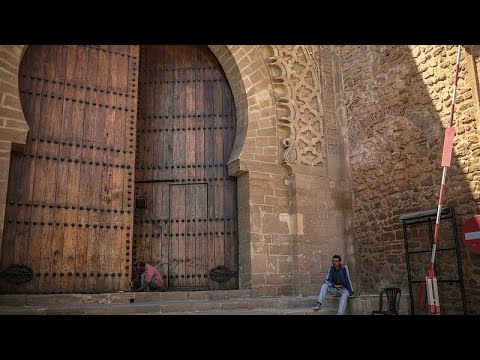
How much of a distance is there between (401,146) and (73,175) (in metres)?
4.44

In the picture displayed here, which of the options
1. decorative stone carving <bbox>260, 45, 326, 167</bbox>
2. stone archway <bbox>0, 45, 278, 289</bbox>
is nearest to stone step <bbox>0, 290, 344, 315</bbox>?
stone archway <bbox>0, 45, 278, 289</bbox>

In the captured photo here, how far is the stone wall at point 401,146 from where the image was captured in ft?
18.2

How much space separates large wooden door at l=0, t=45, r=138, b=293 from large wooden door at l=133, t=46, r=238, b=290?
1.80 feet

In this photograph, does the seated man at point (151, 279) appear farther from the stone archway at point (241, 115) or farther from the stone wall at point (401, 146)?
the stone wall at point (401, 146)

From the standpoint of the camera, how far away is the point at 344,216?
7055 mm

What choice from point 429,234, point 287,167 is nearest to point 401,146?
point 429,234

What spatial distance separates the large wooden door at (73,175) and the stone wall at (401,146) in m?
3.36

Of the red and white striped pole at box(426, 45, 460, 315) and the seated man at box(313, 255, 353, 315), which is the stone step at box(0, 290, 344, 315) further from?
the red and white striped pole at box(426, 45, 460, 315)

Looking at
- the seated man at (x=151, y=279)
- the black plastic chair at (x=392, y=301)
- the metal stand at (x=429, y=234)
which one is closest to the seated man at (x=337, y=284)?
the black plastic chair at (x=392, y=301)

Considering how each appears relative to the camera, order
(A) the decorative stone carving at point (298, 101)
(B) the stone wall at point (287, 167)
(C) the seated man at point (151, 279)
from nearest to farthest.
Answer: (C) the seated man at point (151, 279) < (B) the stone wall at point (287, 167) < (A) the decorative stone carving at point (298, 101)

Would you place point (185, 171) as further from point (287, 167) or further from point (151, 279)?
point (151, 279)

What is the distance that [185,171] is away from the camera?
7.09 m
